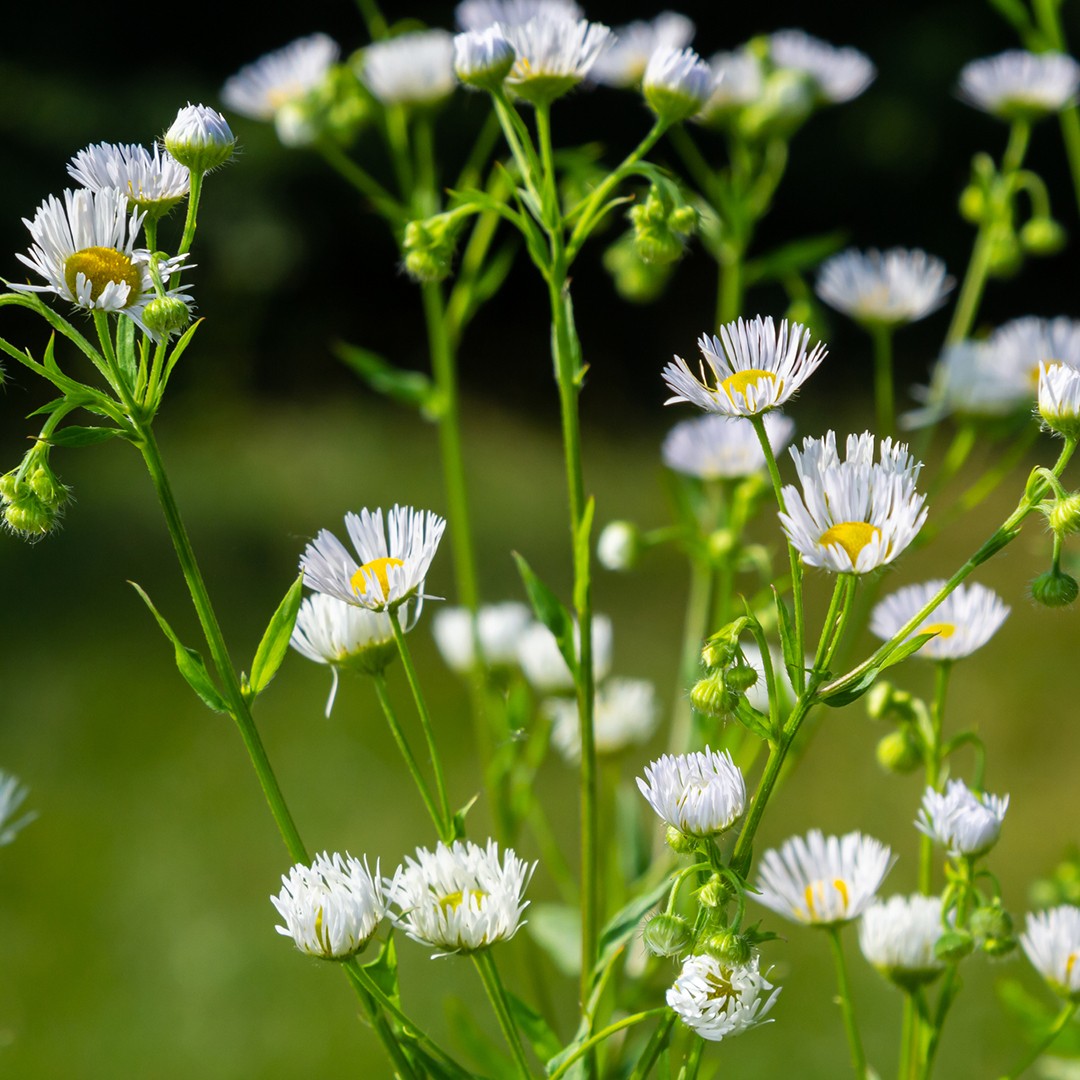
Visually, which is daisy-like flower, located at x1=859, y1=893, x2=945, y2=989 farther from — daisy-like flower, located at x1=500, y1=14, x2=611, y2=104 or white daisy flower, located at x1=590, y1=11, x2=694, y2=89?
white daisy flower, located at x1=590, y1=11, x2=694, y2=89

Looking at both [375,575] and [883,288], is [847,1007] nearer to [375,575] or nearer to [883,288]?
[375,575]

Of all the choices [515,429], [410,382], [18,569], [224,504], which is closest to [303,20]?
[515,429]

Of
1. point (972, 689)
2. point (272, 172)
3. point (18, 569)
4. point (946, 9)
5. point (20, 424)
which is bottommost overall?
point (972, 689)

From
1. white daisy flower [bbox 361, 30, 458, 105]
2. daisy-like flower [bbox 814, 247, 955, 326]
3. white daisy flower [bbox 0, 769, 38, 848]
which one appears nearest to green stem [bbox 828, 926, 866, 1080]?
white daisy flower [bbox 0, 769, 38, 848]

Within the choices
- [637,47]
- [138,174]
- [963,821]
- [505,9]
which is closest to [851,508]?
[963,821]

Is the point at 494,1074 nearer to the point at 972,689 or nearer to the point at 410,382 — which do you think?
the point at 410,382

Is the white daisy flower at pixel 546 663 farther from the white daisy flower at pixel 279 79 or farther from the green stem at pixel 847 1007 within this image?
the white daisy flower at pixel 279 79
